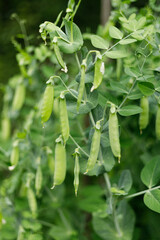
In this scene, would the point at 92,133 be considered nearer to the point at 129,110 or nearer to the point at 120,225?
the point at 129,110

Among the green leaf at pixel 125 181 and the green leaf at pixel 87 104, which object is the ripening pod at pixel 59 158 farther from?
the green leaf at pixel 125 181

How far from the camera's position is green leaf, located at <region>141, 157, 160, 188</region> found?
574 millimetres

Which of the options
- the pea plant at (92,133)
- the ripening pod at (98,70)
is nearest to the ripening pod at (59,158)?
the pea plant at (92,133)

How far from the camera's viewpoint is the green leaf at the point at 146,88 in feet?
1.67

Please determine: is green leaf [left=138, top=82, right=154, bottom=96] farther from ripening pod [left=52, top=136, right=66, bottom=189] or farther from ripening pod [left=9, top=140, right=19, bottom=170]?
ripening pod [left=9, top=140, right=19, bottom=170]

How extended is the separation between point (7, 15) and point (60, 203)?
1119mm

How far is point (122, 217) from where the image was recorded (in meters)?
0.68

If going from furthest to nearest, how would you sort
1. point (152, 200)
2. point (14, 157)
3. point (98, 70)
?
1. point (14, 157)
2. point (152, 200)
3. point (98, 70)

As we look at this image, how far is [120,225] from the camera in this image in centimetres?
68

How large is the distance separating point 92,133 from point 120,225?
0.88 ft

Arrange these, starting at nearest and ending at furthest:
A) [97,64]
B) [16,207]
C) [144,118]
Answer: [97,64] < [144,118] < [16,207]

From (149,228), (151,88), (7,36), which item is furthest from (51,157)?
(7,36)

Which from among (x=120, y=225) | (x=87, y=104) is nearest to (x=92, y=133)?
(x=87, y=104)

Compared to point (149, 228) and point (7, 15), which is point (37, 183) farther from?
point (7, 15)
